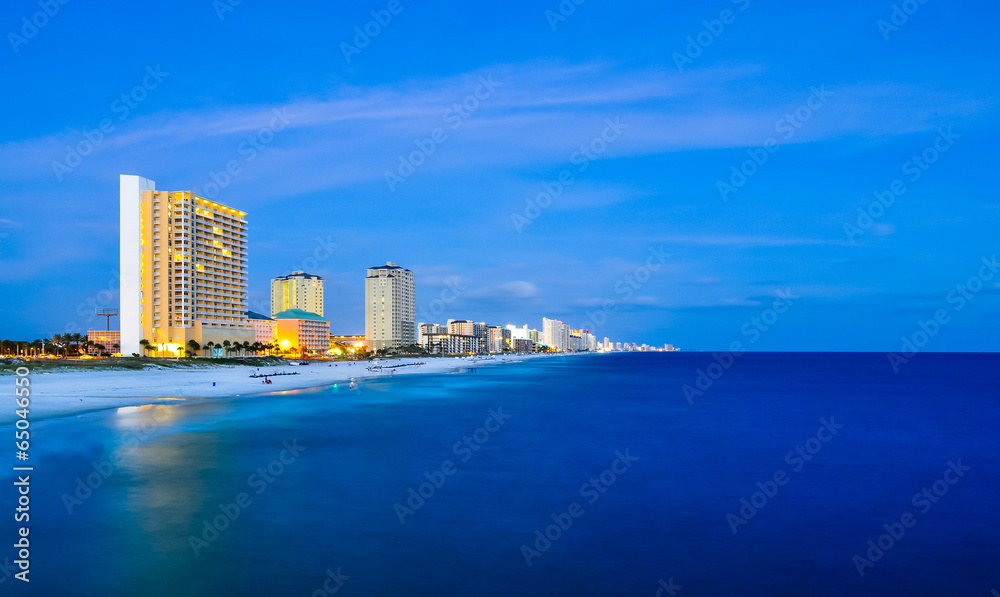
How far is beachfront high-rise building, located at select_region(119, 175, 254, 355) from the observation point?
13400 cm

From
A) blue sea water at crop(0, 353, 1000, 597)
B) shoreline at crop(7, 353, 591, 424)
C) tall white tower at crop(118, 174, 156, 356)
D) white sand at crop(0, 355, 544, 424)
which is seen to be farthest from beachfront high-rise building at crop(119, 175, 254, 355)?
blue sea water at crop(0, 353, 1000, 597)

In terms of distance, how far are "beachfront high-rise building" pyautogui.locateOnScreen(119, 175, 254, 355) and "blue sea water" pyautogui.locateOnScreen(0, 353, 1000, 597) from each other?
107m

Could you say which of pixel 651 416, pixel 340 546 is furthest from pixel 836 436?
pixel 340 546

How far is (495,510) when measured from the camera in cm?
1969

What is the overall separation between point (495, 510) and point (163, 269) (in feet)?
453

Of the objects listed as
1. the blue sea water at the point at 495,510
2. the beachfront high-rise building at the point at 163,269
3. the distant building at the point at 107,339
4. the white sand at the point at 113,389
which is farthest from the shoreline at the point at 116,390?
the distant building at the point at 107,339

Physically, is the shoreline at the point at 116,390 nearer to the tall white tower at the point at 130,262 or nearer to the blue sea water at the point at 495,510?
the blue sea water at the point at 495,510

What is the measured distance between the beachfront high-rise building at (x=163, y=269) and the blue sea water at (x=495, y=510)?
10703 centimetres

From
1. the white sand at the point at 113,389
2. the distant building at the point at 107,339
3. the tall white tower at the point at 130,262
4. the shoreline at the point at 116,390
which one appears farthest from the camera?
the distant building at the point at 107,339

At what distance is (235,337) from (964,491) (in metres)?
155

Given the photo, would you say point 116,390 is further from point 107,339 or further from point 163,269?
point 107,339

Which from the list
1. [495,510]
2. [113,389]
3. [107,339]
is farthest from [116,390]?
[107,339]

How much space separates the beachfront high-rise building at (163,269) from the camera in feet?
440

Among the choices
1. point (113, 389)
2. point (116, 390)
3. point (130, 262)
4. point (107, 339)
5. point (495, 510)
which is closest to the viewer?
point (495, 510)
